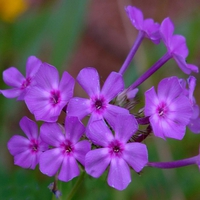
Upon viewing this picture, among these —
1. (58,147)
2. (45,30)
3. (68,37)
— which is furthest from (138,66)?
(58,147)

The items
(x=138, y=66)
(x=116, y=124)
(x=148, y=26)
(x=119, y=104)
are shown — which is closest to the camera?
(x=116, y=124)

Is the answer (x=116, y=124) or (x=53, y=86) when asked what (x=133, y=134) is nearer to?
(x=116, y=124)

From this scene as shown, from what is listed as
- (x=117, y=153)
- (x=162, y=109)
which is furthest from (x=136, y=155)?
(x=162, y=109)

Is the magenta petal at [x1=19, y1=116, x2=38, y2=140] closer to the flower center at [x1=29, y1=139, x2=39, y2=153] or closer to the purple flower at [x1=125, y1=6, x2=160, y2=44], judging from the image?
the flower center at [x1=29, y1=139, x2=39, y2=153]

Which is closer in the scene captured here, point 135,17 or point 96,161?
point 96,161

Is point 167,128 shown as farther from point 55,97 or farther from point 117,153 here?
point 55,97

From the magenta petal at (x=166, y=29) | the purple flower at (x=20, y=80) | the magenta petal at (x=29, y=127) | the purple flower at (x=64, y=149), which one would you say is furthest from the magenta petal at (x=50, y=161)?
the magenta petal at (x=166, y=29)

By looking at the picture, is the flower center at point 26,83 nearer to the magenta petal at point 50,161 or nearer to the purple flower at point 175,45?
the magenta petal at point 50,161
